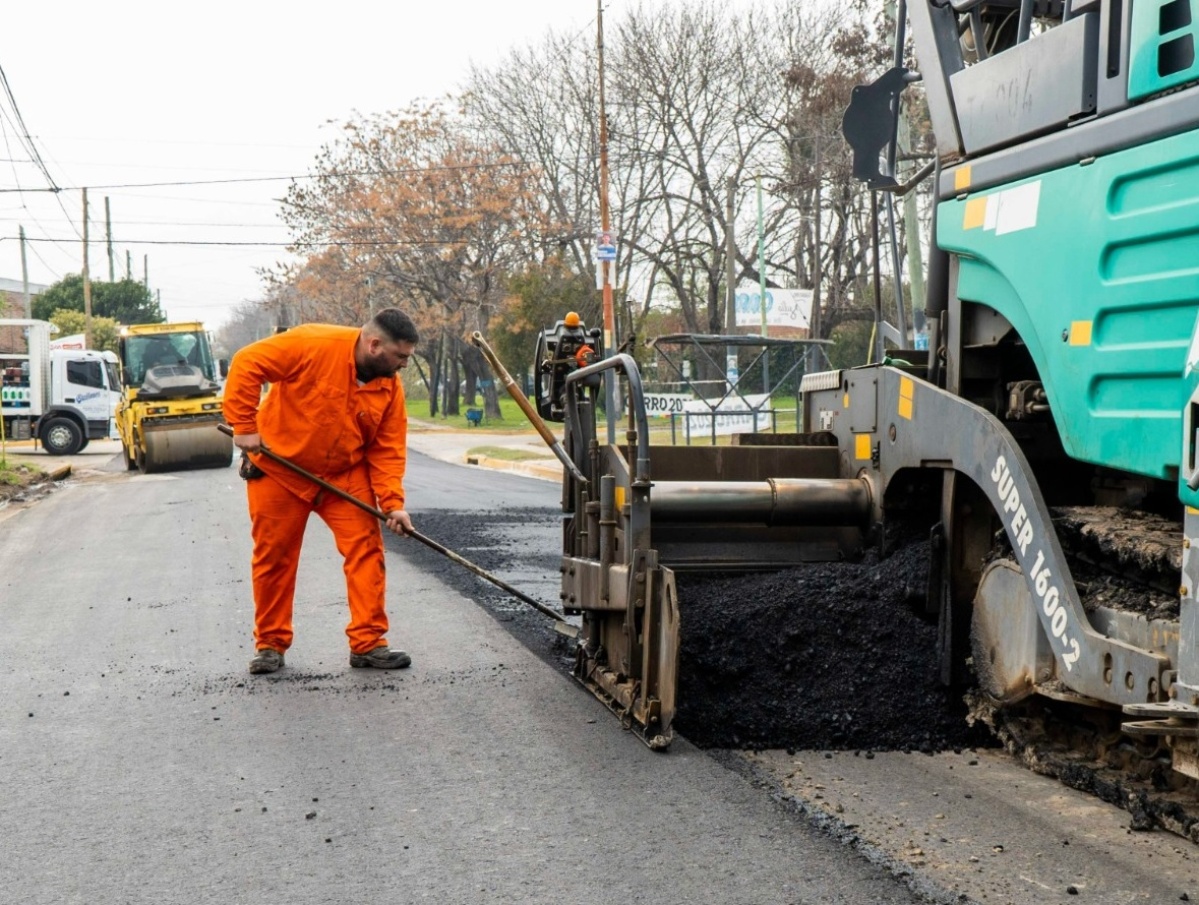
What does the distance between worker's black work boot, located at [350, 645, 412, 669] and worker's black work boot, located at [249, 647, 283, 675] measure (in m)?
0.34

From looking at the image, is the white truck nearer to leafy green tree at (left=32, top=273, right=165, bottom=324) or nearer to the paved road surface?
the paved road surface

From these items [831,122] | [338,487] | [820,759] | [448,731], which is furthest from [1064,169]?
[831,122]

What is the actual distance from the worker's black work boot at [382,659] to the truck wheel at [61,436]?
82.6 feet

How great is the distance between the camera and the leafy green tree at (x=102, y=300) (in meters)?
A: 66.9

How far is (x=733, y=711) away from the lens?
16.1 ft

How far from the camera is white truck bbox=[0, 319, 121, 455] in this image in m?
28.5

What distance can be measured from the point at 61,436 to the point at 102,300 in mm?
40653

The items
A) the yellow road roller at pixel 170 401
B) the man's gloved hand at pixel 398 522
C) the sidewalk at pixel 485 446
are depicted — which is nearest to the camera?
the man's gloved hand at pixel 398 522

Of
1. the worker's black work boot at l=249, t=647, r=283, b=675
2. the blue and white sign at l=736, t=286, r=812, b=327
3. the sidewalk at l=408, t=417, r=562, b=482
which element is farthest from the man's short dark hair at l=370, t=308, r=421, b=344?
the blue and white sign at l=736, t=286, r=812, b=327

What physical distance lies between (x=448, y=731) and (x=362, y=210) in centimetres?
3929

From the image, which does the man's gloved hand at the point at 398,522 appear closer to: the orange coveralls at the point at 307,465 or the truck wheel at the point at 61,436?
the orange coveralls at the point at 307,465

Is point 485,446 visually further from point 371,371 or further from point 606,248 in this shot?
point 371,371

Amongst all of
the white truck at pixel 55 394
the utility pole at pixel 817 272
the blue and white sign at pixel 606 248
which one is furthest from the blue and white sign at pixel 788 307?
the white truck at pixel 55 394

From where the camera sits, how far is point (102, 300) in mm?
67562
